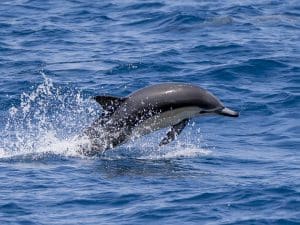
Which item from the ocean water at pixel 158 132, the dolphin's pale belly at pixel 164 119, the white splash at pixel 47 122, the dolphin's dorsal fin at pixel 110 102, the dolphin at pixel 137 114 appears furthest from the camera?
the white splash at pixel 47 122

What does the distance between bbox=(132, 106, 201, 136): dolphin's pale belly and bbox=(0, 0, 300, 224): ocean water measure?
430 millimetres

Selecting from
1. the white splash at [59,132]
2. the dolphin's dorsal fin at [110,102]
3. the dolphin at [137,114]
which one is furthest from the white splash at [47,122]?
the dolphin's dorsal fin at [110,102]

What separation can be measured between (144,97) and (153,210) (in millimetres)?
3204

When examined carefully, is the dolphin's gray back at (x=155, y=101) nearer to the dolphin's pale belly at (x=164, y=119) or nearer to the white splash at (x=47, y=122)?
the dolphin's pale belly at (x=164, y=119)

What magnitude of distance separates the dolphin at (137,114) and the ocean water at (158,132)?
288 mm

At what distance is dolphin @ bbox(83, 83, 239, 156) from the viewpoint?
49.2 feet

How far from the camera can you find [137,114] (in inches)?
590

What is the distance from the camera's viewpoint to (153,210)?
12.1 meters

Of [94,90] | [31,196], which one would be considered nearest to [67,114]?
[94,90]

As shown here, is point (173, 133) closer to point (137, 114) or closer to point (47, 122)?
point (137, 114)

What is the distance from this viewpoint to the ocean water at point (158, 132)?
489 inches

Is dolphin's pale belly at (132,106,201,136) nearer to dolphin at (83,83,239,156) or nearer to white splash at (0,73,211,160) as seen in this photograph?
dolphin at (83,83,239,156)

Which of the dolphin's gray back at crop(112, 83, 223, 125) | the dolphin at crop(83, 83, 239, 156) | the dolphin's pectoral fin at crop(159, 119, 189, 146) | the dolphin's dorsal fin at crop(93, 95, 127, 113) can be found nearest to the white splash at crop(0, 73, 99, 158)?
the dolphin at crop(83, 83, 239, 156)

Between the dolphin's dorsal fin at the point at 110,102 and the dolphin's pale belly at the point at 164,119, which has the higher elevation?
the dolphin's dorsal fin at the point at 110,102
